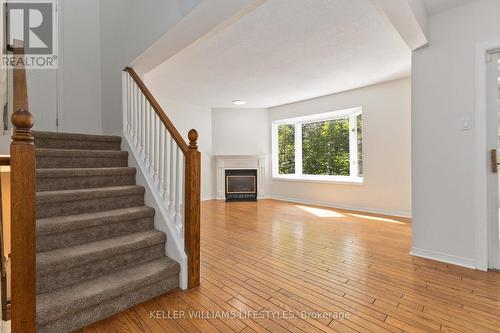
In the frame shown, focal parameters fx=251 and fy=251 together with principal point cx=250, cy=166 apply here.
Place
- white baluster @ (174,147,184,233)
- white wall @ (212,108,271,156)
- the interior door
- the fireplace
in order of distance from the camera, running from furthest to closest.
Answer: white wall @ (212,108,271,156) < the fireplace < the interior door < white baluster @ (174,147,184,233)

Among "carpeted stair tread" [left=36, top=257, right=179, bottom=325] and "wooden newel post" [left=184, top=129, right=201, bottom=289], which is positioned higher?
"wooden newel post" [left=184, top=129, right=201, bottom=289]

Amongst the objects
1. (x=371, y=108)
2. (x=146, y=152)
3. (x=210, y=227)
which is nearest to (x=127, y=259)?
(x=146, y=152)

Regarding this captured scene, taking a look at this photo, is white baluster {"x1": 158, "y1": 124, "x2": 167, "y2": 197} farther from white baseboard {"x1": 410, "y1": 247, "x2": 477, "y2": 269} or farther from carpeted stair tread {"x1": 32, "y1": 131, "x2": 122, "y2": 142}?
white baseboard {"x1": 410, "y1": 247, "x2": 477, "y2": 269}

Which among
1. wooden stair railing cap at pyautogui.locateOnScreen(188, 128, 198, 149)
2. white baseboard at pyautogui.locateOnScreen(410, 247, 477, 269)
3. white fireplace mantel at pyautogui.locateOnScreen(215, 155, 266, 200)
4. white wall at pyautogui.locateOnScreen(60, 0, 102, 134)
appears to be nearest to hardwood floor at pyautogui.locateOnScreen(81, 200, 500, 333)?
white baseboard at pyautogui.locateOnScreen(410, 247, 477, 269)

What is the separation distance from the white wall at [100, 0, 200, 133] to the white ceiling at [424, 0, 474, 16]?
2055 millimetres

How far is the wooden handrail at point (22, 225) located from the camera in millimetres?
1218

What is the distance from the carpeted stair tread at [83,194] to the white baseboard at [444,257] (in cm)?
281

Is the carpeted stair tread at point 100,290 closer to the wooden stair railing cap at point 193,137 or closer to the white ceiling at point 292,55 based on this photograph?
the wooden stair railing cap at point 193,137

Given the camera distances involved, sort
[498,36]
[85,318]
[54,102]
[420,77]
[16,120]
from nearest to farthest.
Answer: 1. [16,120]
2. [85,318]
3. [498,36]
4. [420,77]
5. [54,102]

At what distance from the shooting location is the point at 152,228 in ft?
7.31

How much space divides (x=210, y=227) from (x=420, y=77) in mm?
3170

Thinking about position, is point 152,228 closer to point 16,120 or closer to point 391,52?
point 16,120

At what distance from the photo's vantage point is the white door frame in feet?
7.18

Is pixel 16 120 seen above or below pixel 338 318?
above
